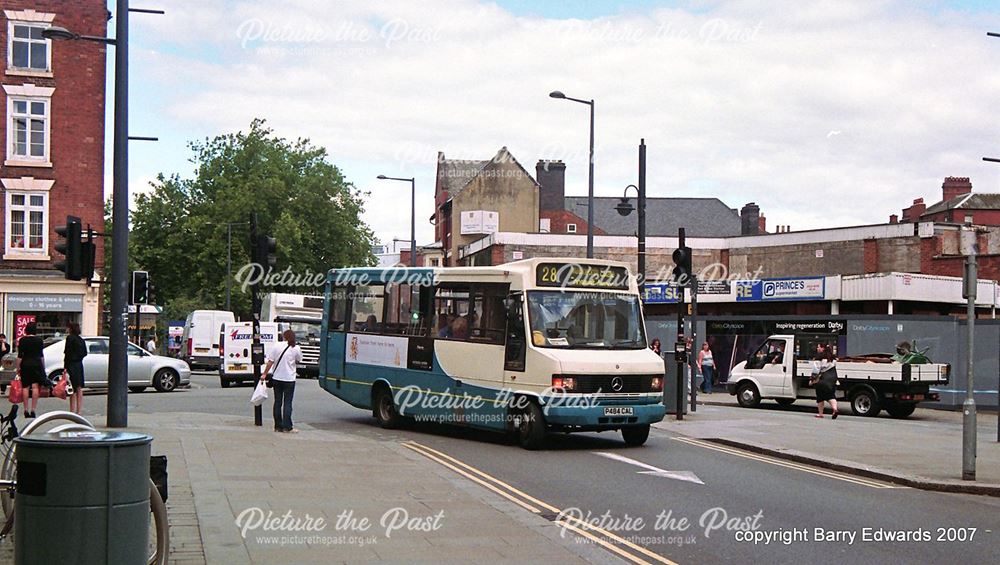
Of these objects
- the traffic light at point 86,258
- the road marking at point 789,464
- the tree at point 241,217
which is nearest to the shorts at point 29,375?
the traffic light at point 86,258

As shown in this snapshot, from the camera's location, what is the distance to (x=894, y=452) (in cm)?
1675

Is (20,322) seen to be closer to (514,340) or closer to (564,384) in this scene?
(514,340)

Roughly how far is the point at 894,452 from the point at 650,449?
3.82m

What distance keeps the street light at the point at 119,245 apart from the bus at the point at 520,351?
568cm

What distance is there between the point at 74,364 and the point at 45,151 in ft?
74.0

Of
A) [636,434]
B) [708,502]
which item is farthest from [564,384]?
[708,502]

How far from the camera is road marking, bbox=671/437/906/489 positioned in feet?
44.6

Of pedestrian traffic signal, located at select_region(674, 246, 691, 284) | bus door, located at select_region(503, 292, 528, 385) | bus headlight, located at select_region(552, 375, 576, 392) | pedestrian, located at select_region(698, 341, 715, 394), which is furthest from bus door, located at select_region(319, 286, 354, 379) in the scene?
pedestrian, located at select_region(698, 341, 715, 394)

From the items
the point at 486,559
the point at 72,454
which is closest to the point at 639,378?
the point at 486,559

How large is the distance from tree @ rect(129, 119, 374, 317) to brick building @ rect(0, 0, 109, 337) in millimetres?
23946

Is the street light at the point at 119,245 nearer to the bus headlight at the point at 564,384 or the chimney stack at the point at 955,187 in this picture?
the bus headlight at the point at 564,384

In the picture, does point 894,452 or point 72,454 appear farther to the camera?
point 894,452

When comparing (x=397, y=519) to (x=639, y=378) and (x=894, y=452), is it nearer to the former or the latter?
(x=639, y=378)

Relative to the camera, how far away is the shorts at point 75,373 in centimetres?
1969
